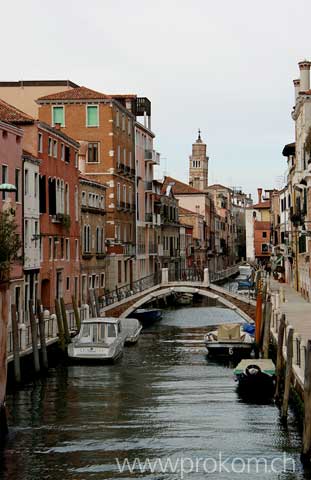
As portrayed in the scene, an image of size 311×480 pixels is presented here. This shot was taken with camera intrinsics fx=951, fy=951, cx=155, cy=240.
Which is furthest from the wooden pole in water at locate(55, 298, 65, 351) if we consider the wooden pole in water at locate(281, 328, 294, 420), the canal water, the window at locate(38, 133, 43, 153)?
the wooden pole in water at locate(281, 328, 294, 420)

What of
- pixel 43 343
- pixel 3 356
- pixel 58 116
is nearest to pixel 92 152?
pixel 58 116

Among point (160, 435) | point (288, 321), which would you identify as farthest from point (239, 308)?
point (160, 435)

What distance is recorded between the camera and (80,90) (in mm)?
46719

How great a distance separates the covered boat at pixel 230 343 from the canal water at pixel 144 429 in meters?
2.11

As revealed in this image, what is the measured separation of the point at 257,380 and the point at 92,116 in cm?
2599

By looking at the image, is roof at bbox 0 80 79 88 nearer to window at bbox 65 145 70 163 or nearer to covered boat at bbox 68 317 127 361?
window at bbox 65 145 70 163

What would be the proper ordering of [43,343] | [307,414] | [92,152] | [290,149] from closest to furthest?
[307,414] → [43,343] → [92,152] → [290,149]

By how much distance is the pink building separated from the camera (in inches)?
1129

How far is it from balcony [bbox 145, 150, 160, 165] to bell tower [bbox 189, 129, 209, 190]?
5673 centimetres

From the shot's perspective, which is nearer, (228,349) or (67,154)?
(228,349)

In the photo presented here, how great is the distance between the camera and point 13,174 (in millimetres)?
29719

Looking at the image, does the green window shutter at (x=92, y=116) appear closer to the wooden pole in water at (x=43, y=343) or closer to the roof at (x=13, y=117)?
the roof at (x=13, y=117)

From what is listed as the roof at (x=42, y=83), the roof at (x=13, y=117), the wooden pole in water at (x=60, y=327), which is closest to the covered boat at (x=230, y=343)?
the wooden pole in water at (x=60, y=327)

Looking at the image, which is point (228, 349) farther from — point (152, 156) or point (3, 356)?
point (152, 156)
